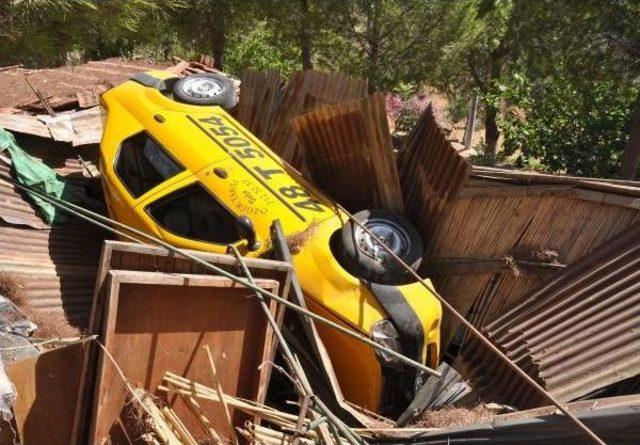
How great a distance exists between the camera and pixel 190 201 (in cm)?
575

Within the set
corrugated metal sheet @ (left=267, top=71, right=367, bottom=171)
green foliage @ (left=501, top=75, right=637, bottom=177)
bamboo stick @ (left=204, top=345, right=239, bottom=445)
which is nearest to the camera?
bamboo stick @ (left=204, top=345, right=239, bottom=445)

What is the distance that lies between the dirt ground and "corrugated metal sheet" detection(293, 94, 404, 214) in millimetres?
4498

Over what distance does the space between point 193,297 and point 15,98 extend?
6676 mm

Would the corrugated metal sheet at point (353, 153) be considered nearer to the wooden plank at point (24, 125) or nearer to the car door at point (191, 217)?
the car door at point (191, 217)

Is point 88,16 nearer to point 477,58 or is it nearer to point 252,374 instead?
point 252,374

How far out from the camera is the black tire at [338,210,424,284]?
5055 mm

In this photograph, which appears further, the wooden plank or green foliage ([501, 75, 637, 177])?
green foliage ([501, 75, 637, 177])

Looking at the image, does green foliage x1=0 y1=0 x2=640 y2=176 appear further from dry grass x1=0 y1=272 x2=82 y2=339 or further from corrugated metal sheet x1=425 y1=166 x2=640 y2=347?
corrugated metal sheet x1=425 y1=166 x2=640 y2=347

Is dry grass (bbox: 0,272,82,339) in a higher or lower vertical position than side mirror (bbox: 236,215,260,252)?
lower

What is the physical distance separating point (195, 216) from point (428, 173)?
198cm

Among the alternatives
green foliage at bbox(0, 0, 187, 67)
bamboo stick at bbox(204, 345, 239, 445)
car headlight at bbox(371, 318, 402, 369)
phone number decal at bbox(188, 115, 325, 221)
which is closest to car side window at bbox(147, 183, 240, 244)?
phone number decal at bbox(188, 115, 325, 221)

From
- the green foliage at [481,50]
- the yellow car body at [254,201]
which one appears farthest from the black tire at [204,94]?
the green foliage at [481,50]

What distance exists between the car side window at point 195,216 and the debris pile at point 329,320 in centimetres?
47

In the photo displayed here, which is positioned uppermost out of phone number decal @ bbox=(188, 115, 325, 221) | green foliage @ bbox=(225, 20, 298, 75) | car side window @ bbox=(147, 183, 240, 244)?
phone number decal @ bbox=(188, 115, 325, 221)
